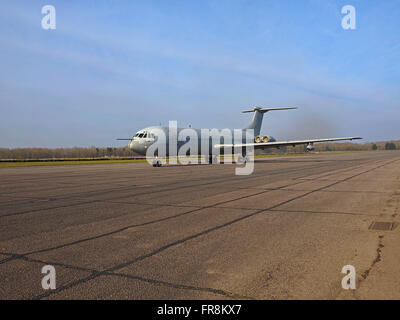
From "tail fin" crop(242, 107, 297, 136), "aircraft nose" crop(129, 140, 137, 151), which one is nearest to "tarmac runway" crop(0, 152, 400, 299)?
"aircraft nose" crop(129, 140, 137, 151)

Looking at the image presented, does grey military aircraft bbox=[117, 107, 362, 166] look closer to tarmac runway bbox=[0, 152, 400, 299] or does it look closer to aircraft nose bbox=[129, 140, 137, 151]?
aircraft nose bbox=[129, 140, 137, 151]

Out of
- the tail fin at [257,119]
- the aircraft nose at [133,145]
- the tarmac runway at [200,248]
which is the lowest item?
the tarmac runway at [200,248]

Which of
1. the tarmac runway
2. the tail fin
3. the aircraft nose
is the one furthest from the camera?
the tail fin

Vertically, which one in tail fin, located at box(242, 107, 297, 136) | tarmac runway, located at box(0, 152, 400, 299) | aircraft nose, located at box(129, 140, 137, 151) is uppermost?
tail fin, located at box(242, 107, 297, 136)

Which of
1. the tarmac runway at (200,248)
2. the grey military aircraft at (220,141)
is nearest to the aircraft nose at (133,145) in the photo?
the grey military aircraft at (220,141)

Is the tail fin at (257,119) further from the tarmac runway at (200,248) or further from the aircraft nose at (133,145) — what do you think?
the tarmac runway at (200,248)

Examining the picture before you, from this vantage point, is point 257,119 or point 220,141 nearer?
point 220,141

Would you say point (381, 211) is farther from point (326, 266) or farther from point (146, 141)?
point (146, 141)

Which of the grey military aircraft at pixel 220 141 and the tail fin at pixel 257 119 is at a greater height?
the tail fin at pixel 257 119

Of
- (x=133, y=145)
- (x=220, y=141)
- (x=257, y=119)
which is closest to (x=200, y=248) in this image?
(x=133, y=145)

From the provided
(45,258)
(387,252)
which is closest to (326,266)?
(387,252)

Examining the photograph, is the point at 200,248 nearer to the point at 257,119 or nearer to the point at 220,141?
the point at 220,141

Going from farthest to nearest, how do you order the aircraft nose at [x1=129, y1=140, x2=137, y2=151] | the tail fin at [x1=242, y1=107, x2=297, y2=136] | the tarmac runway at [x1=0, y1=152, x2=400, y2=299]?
the tail fin at [x1=242, y1=107, x2=297, y2=136] → the aircraft nose at [x1=129, y1=140, x2=137, y2=151] → the tarmac runway at [x1=0, y1=152, x2=400, y2=299]

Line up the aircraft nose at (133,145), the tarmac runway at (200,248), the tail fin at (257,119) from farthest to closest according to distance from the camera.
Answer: the tail fin at (257,119)
the aircraft nose at (133,145)
the tarmac runway at (200,248)
